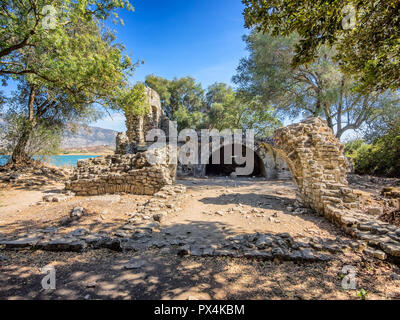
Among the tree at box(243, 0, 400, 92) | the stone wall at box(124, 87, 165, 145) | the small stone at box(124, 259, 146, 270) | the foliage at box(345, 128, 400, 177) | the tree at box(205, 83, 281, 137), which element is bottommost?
the small stone at box(124, 259, 146, 270)

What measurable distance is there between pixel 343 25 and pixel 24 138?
1541 cm

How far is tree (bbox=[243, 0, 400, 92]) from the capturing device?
2.57 meters

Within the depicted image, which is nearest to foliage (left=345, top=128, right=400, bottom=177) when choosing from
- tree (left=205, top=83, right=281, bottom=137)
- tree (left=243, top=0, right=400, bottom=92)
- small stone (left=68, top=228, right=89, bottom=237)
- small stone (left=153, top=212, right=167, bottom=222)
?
tree (left=205, top=83, right=281, bottom=137)

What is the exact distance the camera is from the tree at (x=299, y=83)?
11289mm

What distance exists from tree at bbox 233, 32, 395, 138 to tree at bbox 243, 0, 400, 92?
30.9 ft

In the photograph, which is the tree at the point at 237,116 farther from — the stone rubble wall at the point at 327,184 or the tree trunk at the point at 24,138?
the tree trunk at the point at 24,138

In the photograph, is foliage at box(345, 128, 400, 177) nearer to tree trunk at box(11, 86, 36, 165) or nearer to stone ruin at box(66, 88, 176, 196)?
stone ruin at box(66, 88, 176, 196)

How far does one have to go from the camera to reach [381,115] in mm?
11984

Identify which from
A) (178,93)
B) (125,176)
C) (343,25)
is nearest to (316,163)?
(343,25)

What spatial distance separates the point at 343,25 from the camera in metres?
2.69

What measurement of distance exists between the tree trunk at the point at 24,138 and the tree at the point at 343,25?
13641 millimetres

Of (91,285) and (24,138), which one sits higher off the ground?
(24,138)

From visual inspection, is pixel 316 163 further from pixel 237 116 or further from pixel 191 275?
pixel 237 116
